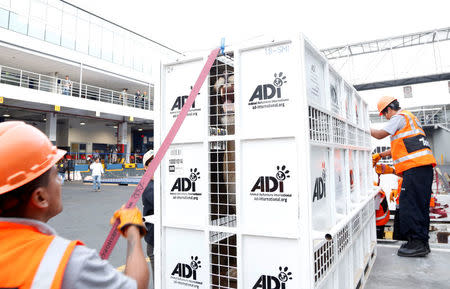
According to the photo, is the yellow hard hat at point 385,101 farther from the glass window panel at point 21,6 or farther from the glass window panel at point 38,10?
the glass window panel at point 38,10

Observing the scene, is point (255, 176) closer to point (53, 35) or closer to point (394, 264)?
point (394, 264)

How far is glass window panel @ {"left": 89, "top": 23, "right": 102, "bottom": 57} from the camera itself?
74.2ft

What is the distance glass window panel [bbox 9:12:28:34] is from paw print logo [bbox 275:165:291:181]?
69.6ft

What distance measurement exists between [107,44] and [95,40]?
Result: 1118 mm

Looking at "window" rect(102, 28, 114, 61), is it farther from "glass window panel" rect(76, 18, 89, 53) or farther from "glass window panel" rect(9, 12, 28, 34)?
"glass window panel" rect(9, 12, 28, 34)

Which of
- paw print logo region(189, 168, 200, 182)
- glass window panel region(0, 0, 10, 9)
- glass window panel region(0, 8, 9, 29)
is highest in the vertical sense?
glass window panel region(0, 0, 10, 9)

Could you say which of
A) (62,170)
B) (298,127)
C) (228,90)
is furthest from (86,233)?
(62,170)

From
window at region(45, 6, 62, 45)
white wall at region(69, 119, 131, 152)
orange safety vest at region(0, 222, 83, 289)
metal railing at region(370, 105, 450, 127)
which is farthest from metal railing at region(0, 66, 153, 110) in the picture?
metal railing at region(370, 105, 450, 127)

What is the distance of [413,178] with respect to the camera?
401 cm

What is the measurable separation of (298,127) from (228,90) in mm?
710

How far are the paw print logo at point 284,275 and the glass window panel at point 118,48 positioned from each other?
25749 mm

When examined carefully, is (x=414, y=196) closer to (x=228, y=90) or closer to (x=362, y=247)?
(x=362, y=247)

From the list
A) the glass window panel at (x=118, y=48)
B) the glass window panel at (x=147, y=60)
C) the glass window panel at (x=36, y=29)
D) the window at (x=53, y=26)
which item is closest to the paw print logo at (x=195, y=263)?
the glass window panel at (x=36, y=29)

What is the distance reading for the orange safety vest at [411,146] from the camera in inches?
157
